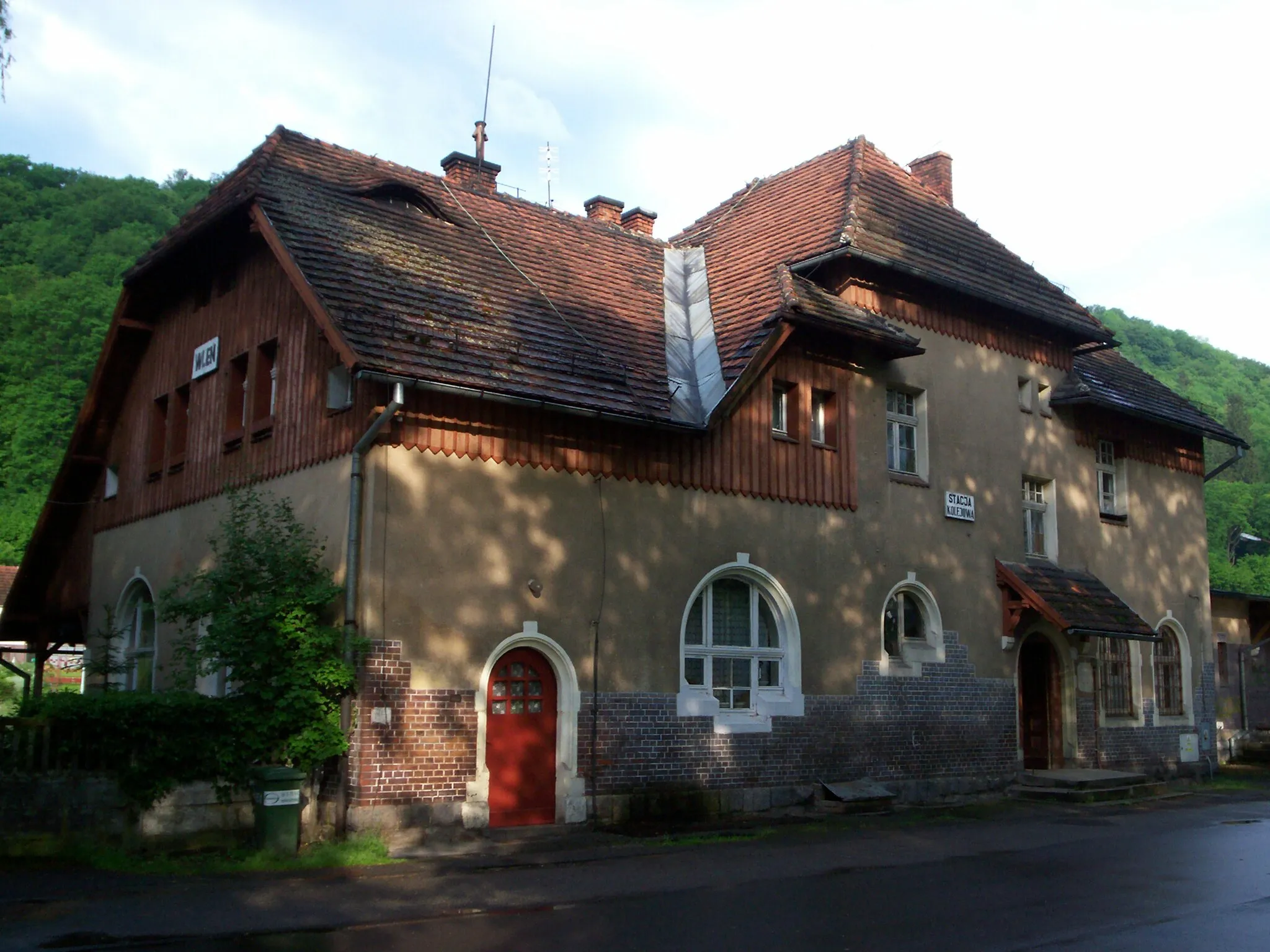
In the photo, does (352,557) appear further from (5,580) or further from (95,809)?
(5,580)

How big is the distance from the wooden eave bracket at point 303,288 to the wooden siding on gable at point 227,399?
685mm

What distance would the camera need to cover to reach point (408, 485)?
44.8ft

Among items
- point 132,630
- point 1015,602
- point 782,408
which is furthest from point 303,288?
point 1015,602

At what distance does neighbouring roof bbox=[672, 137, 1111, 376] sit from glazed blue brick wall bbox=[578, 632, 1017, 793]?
5072 millimetres

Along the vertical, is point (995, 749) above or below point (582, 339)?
below

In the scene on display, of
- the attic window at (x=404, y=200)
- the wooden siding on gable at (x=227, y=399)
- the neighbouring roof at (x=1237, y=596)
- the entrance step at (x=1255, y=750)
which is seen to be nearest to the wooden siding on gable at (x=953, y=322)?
the attic window at (x=404, y=200)

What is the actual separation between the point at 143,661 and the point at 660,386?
9.38m

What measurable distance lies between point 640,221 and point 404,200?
7014mm

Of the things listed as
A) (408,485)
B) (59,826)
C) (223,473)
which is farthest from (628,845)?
(223,473)

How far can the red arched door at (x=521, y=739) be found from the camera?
46.6ft

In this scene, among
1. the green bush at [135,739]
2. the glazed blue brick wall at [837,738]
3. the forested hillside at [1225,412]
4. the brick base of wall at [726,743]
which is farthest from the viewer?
the forested hillside at [1225,412]

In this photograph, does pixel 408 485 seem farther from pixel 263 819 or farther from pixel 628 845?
pixel 628 845

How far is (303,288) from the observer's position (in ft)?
46.0

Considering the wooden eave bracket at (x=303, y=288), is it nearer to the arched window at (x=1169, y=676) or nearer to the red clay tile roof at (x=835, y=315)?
the red clay tile roof at (x=835, y=315)
